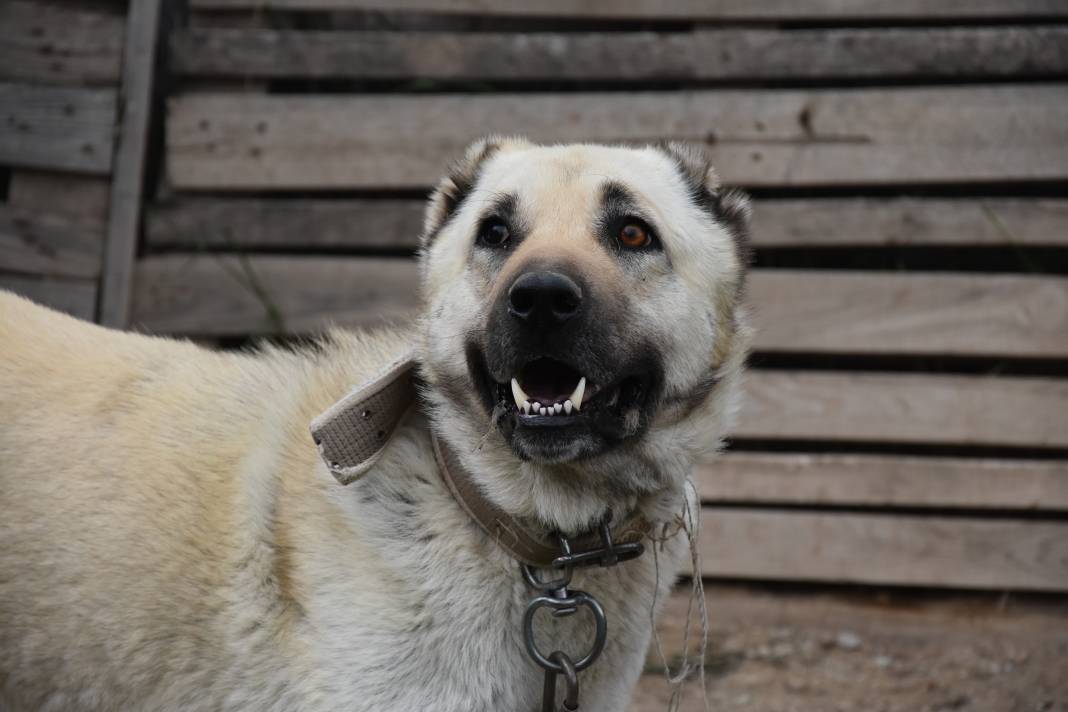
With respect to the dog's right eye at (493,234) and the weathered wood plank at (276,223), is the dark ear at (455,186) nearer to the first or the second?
the dog's right eye at (493,234)

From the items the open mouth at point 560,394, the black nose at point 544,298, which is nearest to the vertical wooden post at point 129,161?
the open mouth at point 560,394

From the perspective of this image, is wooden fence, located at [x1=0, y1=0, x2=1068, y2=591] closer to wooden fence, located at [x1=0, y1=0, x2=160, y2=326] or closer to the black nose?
wooden fence, located at [x1=0, y1=0, x2=160, y2=326]

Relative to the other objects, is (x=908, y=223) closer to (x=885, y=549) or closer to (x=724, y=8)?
(x=724, y=8)

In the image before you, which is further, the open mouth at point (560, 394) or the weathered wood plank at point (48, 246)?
the weathered wood plank at point (48, 246)

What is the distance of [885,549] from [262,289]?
2.94 m

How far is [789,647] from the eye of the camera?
14.8ft

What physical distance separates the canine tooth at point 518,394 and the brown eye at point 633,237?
46cm

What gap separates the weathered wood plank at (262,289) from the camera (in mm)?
4703

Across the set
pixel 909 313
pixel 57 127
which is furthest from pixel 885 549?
pixel 57 127

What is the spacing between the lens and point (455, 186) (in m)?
2.85

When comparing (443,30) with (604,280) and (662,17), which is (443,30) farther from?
(604,280)

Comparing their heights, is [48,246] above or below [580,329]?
below

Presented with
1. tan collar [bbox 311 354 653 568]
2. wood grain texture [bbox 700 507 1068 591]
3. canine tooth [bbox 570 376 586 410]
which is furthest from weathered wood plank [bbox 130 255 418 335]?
canine tooth [bbox 570 376 586 410]

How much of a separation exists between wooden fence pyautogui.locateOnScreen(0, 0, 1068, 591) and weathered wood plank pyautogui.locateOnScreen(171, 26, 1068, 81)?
1 cm
